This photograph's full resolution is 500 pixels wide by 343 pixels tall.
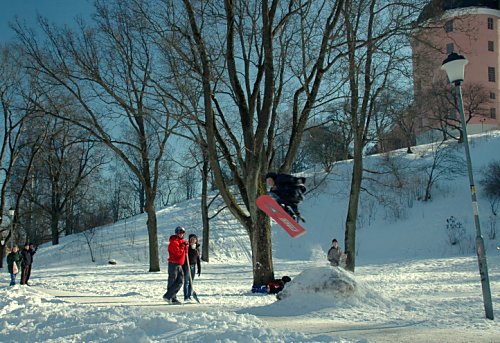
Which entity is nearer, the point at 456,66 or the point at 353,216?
the point at 456,66

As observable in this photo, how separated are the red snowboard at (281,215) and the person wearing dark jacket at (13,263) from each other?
41.0 ft

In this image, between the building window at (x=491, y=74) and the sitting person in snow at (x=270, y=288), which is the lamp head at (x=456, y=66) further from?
the building window at (x=491, y=74)

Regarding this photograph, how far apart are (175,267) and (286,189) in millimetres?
3697

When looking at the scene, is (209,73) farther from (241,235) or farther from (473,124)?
(473,124)

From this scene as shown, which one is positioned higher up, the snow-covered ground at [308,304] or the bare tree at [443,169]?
the bare tree at [443,169]

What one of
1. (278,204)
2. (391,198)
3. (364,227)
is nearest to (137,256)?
(364,227)

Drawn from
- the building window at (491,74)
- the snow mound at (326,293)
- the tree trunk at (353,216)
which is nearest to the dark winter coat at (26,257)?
the tree trunk at (353,216)

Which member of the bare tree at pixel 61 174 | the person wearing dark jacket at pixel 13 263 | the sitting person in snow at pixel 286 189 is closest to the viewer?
the sitting person in snow at pixel 286 189

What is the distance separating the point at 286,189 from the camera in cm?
1070

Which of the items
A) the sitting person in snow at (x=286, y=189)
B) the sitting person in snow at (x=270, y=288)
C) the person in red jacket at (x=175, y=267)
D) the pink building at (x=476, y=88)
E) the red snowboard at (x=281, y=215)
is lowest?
the sitting person in snow at (x=270, y=288)

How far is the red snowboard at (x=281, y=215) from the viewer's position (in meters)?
10.8

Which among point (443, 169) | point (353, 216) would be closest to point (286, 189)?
point (353, 216)

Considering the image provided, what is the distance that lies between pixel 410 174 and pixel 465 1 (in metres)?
24.4

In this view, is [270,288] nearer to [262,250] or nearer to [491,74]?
[262,250]
